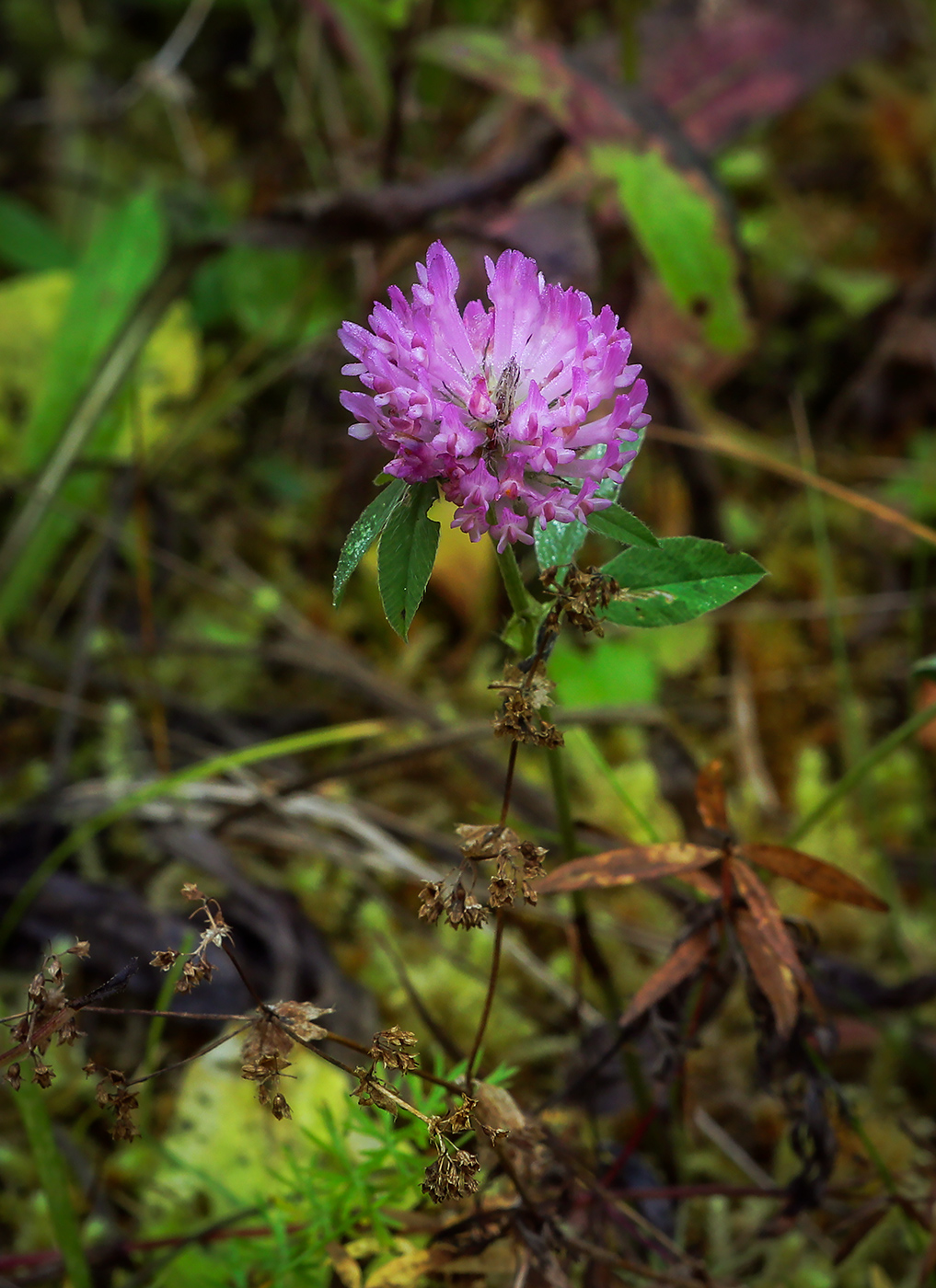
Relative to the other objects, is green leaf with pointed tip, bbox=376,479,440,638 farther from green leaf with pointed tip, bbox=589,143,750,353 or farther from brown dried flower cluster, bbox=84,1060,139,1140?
green leaf with pointed tip, bbox=589,143,750,353

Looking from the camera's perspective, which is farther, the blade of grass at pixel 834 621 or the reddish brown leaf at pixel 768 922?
the blade of grass at pixel 834 621

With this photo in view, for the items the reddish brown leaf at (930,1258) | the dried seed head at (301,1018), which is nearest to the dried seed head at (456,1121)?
the dried seed head at (301,1018)

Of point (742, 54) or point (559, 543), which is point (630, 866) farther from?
point (742, 54)

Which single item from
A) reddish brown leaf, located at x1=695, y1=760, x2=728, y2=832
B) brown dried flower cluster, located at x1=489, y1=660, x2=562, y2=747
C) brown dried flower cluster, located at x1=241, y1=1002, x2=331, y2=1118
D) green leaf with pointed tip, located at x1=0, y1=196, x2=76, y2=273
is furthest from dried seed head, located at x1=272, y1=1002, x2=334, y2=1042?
green leaf with pointed tip, located at x1=0, y1=196, x2=76, y2=273

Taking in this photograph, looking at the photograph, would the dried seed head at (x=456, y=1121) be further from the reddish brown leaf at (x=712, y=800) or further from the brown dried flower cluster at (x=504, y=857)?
the reddish brown leaf at (x=712, y=800)

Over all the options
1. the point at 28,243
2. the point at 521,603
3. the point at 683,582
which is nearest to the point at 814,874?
the point at 683,582

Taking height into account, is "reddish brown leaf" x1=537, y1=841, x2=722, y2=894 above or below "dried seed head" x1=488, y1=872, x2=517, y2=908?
above
